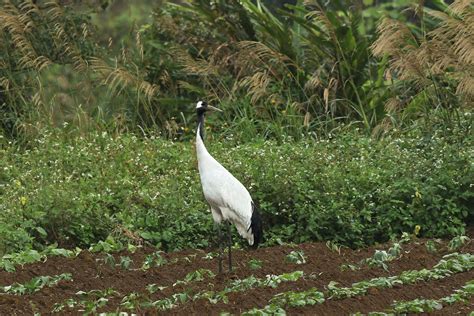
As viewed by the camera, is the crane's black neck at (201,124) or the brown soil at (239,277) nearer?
the brown soil at (239,277)

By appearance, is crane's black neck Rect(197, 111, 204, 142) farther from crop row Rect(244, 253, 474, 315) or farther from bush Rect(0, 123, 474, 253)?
crop row Rect(244, 253, 474, 315)

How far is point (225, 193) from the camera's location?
33.6 ft

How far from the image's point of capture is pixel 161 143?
14812 mm

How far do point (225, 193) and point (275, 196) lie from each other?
6.79 feet

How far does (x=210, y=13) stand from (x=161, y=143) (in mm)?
3946

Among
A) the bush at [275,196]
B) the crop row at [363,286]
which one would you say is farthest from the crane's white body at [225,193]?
the crop row at [363,286]

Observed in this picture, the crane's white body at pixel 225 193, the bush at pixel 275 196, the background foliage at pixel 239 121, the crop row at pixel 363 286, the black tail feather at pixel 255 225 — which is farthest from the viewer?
the background foliage at pixel 239 121

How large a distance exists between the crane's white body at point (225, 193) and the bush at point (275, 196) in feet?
4.40

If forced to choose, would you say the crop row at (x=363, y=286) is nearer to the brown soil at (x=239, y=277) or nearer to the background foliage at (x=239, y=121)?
the brown soil at (x=239, y=277)

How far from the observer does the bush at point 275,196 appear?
11609 mm

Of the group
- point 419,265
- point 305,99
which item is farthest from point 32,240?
point 305,99

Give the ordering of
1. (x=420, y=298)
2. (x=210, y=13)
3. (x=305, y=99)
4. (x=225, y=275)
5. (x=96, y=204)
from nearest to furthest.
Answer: (x=420, y=298) → (x=225, y=275) → (x=96, y=204) → (x=305, y=99) → (x=210, y=13)

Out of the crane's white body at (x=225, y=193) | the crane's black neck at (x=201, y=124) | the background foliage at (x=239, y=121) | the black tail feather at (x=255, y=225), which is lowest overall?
the background foliage at (x=239, y=121)

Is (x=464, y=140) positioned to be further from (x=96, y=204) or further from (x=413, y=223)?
(x=96, y=204)
